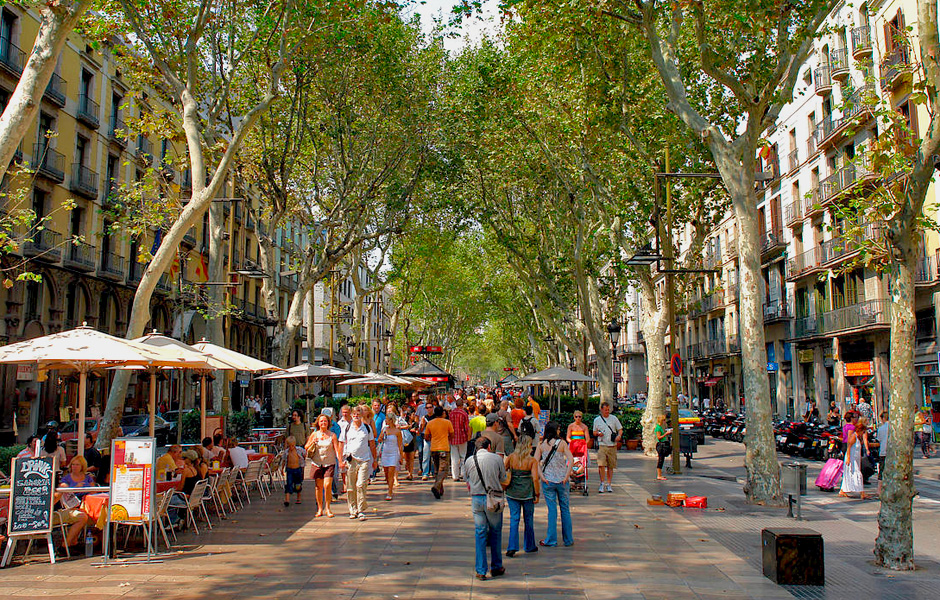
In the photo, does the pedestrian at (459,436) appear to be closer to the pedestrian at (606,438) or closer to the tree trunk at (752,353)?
the pedestrian at (606,438)

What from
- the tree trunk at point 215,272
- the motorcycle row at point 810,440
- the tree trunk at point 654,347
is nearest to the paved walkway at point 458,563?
the motorcycle row at point 810,440

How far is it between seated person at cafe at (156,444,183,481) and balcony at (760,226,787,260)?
31.6 m

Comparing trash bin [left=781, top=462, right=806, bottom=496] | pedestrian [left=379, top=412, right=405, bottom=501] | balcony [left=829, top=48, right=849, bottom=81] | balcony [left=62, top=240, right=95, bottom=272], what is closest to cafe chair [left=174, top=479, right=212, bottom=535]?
pedestrian [left=379, top=412, right=405, bottom=501]

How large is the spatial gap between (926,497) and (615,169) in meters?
12.1

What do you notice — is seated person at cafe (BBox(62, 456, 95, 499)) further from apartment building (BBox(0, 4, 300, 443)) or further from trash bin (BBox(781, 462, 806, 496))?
apartment building (BBox(0, 4, 300, 443))

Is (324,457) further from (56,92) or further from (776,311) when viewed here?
(776,311)

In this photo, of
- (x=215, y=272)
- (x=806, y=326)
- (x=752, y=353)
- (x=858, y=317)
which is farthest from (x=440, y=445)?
(x=806, y=326)

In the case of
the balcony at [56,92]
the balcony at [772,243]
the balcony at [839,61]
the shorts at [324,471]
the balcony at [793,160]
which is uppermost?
the balcony at [839,61]

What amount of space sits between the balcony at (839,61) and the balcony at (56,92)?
29.7 metres

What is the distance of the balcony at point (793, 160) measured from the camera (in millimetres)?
34609

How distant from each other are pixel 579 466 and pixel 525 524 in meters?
4.09

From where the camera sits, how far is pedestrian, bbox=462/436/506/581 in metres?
7.35

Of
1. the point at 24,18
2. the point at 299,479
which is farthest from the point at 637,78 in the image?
the point at 24,18

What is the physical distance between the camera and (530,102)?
1970 cm
